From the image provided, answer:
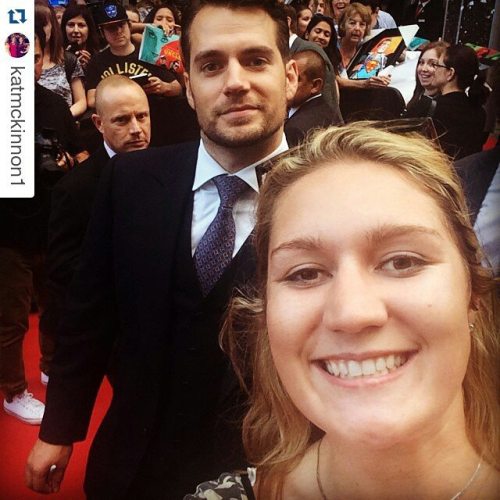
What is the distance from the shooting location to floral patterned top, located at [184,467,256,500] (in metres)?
0.91

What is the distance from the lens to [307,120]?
2.83ft

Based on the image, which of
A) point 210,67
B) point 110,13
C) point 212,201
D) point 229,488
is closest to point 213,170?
point 212,201

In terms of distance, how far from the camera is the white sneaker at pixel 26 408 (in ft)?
3.26

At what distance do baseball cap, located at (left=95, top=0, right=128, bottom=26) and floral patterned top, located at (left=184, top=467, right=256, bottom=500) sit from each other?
0.77 meters

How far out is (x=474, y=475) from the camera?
2.74 feet

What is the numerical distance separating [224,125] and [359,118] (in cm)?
20

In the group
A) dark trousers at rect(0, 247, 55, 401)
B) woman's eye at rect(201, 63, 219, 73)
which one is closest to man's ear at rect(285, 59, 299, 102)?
woman's eye at rect(201, 63, 219, 73)

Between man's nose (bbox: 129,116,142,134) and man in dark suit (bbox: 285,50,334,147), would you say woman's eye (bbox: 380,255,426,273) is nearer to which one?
man in dark suit (bbox: 285,50,334,147)

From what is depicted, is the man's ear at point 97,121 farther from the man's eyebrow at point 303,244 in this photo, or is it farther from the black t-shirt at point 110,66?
the man's eyebrow at point 303,244

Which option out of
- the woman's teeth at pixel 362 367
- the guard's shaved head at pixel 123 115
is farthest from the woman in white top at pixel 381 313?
the guard's shaved head at pixel 123 115

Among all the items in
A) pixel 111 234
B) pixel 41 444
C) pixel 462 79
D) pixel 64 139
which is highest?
pixel 462 79

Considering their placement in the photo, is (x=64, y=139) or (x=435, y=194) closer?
(x=435, y=194)

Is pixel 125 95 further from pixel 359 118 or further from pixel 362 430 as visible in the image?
pixel 362 430

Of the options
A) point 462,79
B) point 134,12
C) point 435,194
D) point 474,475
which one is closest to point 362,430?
point 474,475
